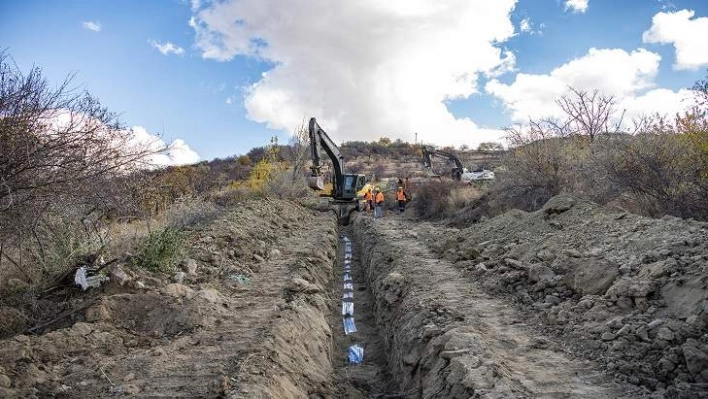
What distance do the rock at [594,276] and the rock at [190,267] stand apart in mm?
5397

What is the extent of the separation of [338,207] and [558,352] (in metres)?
19.4

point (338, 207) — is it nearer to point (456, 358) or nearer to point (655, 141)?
point (655, 141)

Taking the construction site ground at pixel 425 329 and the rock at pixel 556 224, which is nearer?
the construction site ground at pixel 425 329

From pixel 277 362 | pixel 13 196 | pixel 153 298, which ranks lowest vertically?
pixel 277 362

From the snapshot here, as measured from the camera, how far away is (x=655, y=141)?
33.5 ft

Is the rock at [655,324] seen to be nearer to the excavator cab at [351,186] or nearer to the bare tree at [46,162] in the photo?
the bare tree at [46,162]

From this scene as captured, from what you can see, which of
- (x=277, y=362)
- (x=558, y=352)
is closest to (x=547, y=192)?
(x=558, y=352)

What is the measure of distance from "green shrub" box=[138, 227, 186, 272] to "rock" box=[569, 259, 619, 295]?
5.62 meters

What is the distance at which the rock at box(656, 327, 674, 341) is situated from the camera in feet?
13.8

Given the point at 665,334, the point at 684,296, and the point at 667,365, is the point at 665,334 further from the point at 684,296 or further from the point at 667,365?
the point at 684,296

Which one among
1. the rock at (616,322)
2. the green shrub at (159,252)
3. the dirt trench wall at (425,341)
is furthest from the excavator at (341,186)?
the rock at (616,322)

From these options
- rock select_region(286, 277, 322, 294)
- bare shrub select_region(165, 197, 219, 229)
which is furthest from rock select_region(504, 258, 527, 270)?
bare shrub select_region(165, 197, 219, 229)

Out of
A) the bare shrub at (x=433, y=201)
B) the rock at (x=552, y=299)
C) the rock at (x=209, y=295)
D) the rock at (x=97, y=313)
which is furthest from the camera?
the bare shrub at (x=433, y=201)

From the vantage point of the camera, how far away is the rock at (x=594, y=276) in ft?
19.0
